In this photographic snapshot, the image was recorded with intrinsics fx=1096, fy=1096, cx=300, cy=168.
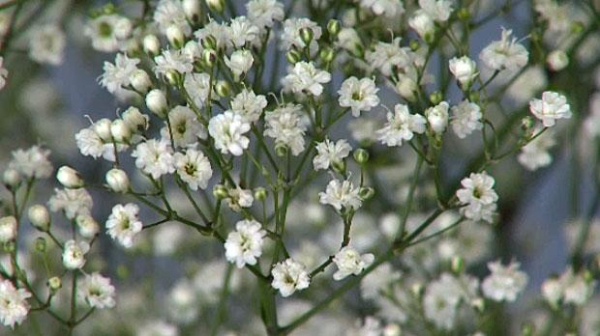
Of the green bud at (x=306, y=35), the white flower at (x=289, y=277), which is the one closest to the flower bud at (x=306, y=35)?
the green bud at (x=306, y=35)

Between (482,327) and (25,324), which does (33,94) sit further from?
(482,327)

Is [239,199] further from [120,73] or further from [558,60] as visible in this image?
[558,60]

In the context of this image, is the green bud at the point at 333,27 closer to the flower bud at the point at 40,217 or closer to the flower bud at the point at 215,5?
the flower bud at the point at 215,5

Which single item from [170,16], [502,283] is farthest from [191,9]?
[502,283]

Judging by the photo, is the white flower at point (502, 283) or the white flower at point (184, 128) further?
the white flower at point (502, 283)

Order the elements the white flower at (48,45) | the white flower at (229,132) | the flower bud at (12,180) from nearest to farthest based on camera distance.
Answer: the white flower at (229,132)
the flower bud at (12,180)
the white flower at (48,45)

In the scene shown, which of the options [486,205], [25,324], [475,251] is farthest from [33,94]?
[486,205]

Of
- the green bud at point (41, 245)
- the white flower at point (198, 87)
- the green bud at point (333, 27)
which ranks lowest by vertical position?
the green bud at point (41, 245)
